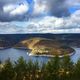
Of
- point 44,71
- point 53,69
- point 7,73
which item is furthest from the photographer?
point 44,71

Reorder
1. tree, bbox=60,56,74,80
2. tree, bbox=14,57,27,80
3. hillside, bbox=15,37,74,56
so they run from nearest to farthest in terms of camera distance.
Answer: tree, bbox=14,57,27,80
tree, bbox=60,56,74,80
hillside, bbox=15,37,74,56

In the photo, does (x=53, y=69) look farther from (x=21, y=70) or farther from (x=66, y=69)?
(x=21, y=70)

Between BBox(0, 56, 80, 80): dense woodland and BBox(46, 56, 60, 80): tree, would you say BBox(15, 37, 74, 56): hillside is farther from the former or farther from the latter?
BBox(46, 56, 60, 80): tree

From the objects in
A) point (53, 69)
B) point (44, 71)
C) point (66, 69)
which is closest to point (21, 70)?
point (44, 71)

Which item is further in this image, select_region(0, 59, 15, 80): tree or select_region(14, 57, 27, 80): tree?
select_region(14, 57, 27, 80): tree

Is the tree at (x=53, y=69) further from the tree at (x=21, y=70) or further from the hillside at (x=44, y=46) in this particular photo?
the hillside at (x=44, y=46)

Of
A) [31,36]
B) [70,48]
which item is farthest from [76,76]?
[31,36]

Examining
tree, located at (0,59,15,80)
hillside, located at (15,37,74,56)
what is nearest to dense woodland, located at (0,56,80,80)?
tree, located at (0,59,15,80)

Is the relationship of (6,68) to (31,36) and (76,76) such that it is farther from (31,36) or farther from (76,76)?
(31,36)

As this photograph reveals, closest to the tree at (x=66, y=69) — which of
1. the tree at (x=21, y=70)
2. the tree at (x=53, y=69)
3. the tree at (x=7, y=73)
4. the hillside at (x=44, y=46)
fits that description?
the tree at (x=53, y=69)
